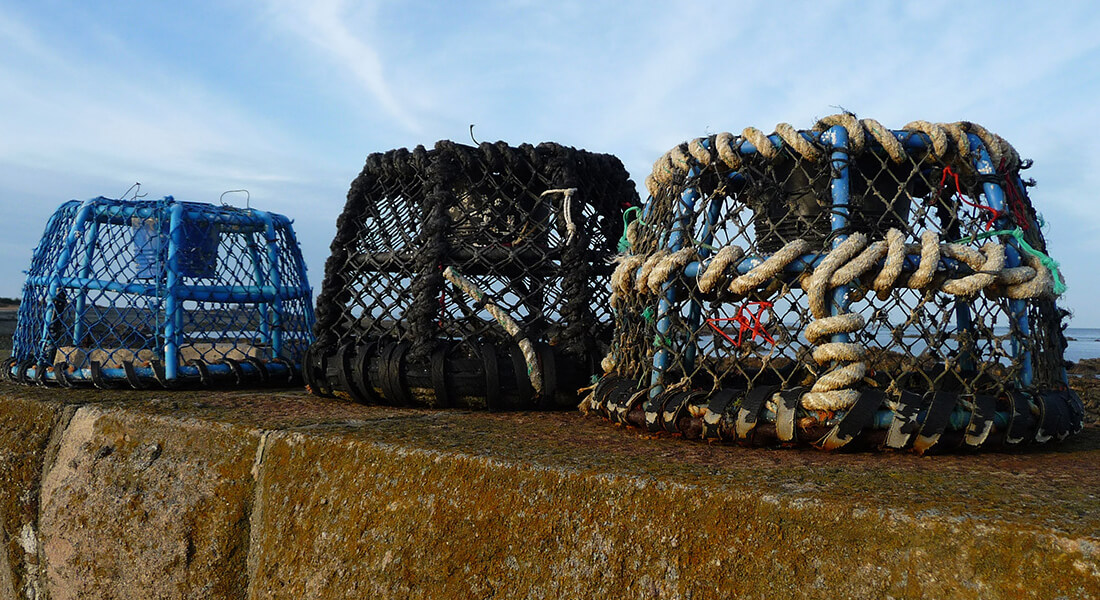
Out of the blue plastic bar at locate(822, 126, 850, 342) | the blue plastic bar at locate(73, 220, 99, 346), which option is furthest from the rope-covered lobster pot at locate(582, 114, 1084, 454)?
the blue plastic bar at locate(73, 220, 99, 346)

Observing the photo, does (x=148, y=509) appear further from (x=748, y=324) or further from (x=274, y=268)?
(x=748, y=324)

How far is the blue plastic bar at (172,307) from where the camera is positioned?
290 centimetres

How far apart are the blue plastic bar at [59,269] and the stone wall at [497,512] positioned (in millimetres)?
735

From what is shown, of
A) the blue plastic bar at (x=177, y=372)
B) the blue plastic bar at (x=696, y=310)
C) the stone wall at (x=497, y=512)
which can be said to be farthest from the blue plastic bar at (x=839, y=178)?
the blue plastic bar at (x=177, y=372)

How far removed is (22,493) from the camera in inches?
95.4

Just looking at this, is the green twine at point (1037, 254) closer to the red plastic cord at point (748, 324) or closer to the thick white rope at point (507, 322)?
the red plastic cord at point (748, 324)

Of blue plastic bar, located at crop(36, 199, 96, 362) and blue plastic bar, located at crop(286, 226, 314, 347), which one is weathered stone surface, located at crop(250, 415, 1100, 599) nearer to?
blue plastic bar, located at crop(286, 226, 314, 347)

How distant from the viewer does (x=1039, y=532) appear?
96 cm

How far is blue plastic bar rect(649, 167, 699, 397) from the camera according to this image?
1.85 meters

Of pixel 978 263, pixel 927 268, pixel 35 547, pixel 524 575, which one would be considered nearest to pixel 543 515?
pixel 524 575

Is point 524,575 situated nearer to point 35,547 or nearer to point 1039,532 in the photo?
point 1039,532

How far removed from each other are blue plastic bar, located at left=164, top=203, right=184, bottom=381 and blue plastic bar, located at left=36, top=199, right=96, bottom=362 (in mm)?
371

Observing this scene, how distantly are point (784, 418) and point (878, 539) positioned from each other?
1.76ft

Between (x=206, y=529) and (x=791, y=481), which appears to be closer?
(x=791, y=481)
